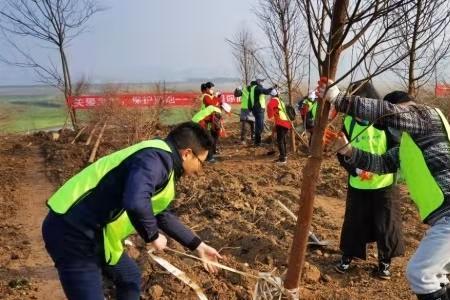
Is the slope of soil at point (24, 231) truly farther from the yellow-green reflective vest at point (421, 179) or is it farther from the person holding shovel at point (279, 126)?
the person holding shovel at point (279, 126)

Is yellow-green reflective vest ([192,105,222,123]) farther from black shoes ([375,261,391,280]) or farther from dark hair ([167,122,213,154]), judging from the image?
dark hair ([167,122,213,154])

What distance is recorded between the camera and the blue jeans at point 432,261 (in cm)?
290

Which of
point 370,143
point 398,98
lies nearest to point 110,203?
point 398,98

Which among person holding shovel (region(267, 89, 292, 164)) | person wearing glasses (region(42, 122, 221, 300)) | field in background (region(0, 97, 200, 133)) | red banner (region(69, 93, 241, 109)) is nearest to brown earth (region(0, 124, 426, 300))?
person holding shovel (region(267, 89, 292, 164))

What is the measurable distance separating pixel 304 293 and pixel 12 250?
3168 mm

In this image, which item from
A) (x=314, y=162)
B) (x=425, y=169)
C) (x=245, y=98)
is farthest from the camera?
(x=245, y=98)

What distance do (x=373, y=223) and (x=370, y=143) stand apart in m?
0.78

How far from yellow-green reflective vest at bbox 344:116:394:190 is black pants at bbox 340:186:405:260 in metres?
0.07

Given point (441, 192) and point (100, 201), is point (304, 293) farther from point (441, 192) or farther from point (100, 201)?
point (100, 201)

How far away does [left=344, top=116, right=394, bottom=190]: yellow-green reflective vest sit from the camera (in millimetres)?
4258

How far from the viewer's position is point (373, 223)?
4539mm

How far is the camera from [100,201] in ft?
8.21

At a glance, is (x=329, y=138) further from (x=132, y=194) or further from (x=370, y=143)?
(x=132, y=194)

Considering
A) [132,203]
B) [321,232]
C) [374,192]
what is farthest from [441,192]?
[321,232]
